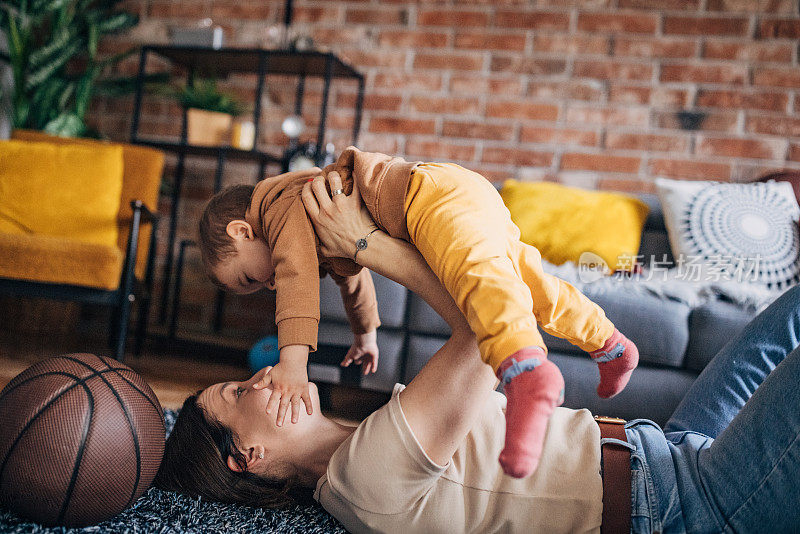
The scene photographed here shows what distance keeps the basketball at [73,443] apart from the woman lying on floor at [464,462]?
131mm

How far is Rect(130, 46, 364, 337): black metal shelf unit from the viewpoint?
277 centimetres

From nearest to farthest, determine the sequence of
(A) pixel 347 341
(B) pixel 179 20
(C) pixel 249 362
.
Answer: (A) pixel 347 341 < (C) pixel 249 362 < (B) pixel 179 20

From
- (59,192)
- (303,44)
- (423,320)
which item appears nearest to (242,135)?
(303,44)

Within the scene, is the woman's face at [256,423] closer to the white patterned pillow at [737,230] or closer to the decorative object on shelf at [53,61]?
the white patterned pillow at [737,230]

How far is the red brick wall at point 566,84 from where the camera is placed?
108 inches

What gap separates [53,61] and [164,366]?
159 cm

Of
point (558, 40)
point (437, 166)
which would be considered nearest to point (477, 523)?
point (437, 166)

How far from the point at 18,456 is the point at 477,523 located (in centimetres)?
71

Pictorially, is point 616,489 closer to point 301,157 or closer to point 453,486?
point 453,486

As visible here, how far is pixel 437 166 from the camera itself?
1201 mm

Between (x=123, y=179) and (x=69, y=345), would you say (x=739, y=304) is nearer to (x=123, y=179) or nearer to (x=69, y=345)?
(x=123, y=179)

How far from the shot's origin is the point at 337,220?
123 centimetres

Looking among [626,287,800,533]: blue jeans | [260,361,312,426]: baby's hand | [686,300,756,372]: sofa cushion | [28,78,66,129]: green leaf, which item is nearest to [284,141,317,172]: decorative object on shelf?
[28,78,66,129]: green leaf

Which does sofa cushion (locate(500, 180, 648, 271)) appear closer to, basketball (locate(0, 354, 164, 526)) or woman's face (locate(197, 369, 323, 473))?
woman's face (locate(197, 369, 323, 473))
